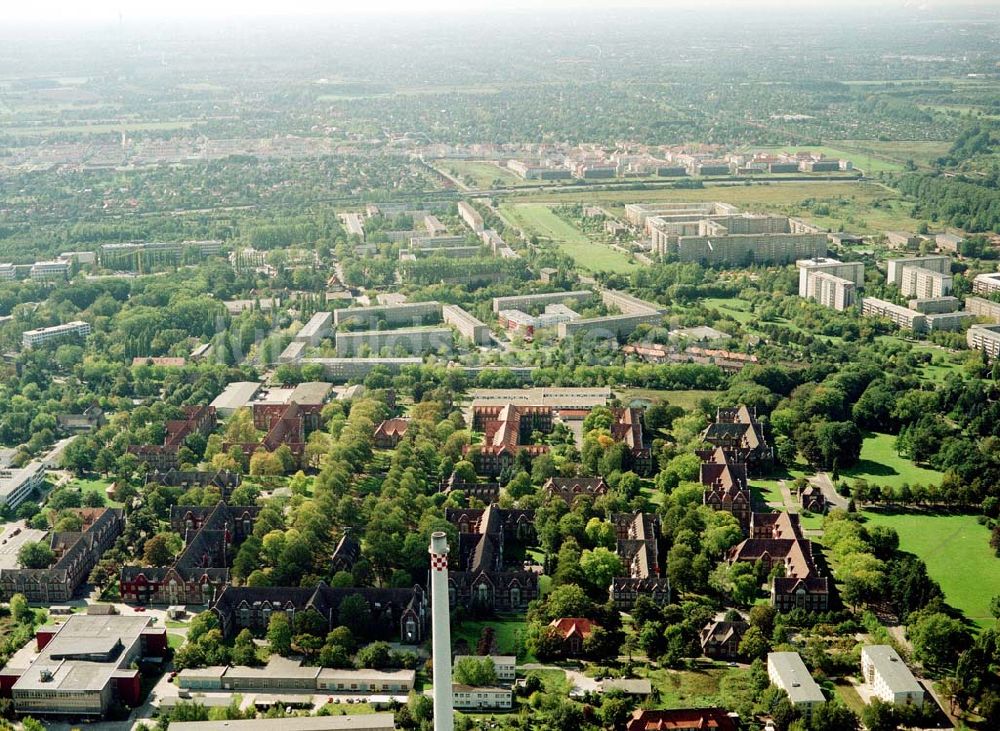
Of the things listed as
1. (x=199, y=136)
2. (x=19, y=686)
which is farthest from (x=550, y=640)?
(x=199, y=136)

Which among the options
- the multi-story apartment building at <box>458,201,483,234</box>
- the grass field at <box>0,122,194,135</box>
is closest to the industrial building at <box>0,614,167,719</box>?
the multi-story apartment building at <box>458,201,483,234</box>

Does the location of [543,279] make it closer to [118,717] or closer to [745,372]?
[745,372]

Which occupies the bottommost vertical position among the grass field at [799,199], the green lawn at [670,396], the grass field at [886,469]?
the grass field at [886,469]

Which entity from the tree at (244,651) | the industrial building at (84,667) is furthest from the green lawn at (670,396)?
the industrial building at (84,667)

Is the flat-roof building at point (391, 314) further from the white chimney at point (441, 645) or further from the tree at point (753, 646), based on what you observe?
the white chimney at point (441, 645)

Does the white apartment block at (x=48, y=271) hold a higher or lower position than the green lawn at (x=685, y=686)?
higher

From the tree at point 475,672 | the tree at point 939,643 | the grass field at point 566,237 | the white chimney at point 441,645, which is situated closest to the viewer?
the white chimney at point 441,645

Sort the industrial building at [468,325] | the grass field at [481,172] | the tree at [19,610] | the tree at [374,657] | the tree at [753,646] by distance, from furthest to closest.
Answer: the grass field at [481,172]
the industrial building at [468,325]
the tree at [19,610]
the tree at [753,646]
the tree at [374,657]
